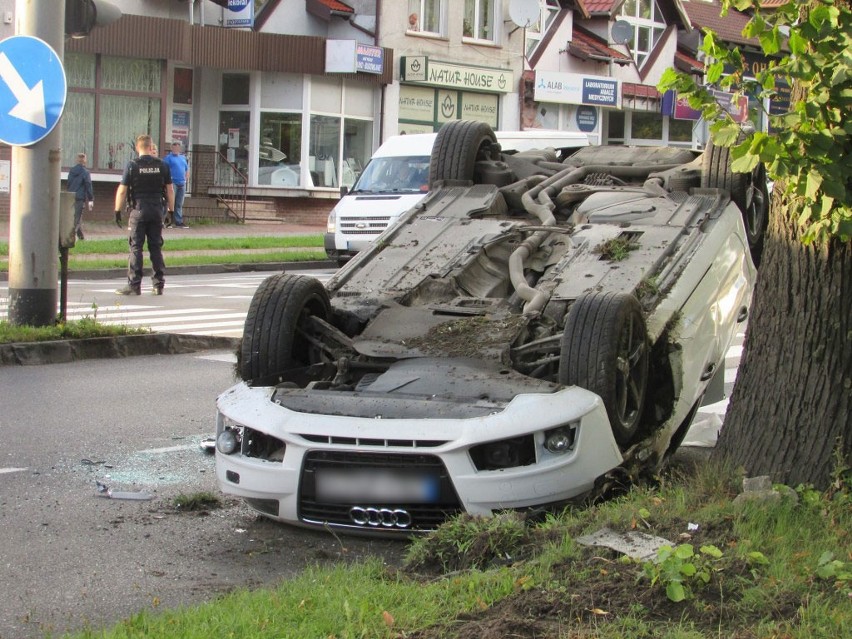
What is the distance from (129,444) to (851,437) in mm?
4482

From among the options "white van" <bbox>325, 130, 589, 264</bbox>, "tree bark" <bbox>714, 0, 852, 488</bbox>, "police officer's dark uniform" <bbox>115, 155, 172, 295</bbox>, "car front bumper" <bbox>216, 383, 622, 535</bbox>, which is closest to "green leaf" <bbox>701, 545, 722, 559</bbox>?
"car front bumper" <bbox>216, 383, 622, 535</bbox>

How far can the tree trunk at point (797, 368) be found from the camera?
19.2ft

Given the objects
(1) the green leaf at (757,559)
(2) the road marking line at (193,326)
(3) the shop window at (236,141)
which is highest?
(3) the shop window at (236,141)

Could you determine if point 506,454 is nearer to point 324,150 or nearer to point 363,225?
point 363,225

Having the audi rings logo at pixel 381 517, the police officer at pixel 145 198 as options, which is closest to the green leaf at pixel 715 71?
the audi rings logo at pixel 381 517

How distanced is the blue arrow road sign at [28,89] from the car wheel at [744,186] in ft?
19.0

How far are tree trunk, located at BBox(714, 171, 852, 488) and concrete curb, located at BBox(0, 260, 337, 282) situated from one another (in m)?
15.0

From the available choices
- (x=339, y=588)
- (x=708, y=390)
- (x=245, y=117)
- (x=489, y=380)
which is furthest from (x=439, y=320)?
(x=245, y=117)

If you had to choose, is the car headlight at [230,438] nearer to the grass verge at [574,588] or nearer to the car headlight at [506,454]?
the grass verge at [574,588]

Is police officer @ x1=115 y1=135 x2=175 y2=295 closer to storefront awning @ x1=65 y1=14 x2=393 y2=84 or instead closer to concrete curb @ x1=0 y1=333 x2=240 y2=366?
concrete curb @ x1=0 y1=333 x2=240 y2=366

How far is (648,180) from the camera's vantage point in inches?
347

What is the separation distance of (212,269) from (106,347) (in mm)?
10518

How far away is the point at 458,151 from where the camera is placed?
9234 mm

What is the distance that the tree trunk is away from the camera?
5840mm
